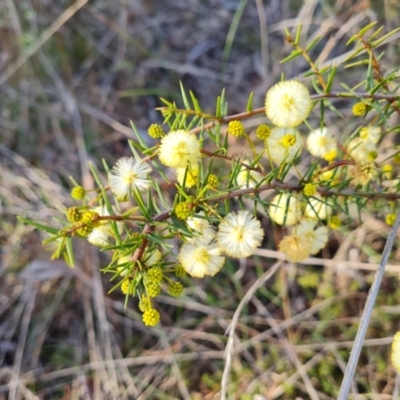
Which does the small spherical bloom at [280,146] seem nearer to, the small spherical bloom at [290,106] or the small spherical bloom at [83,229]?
the small spherical bloom at [290,106]

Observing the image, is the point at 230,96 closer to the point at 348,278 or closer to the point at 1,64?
the point at 348,278

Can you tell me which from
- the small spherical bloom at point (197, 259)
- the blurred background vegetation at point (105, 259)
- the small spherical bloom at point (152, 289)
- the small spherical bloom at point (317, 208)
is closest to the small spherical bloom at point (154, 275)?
the small spherical bloom at point (152, 289)

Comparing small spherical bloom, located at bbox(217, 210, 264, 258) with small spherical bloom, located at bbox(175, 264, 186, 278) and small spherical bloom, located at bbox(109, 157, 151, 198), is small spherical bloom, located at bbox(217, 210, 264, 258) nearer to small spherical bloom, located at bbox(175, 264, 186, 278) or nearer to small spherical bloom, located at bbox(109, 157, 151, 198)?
small spherical bloom, located at bbox(175, 264, 186, 278)

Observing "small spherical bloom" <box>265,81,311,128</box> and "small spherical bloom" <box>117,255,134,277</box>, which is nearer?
"small spherical bloom" <box>117,255,134,277</box>

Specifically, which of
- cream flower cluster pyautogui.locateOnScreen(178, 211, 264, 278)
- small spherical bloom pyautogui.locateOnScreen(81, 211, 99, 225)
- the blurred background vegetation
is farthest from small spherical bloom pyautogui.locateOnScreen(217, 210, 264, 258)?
the blurred background vegetation

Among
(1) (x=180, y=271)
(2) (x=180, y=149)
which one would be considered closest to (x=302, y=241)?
(1) (x=180, y=271)

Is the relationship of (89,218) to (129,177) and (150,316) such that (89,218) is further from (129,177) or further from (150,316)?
(150,316)

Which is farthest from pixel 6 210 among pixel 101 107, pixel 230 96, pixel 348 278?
pixel 348 278

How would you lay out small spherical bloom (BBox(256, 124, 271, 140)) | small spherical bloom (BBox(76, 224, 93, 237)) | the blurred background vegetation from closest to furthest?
small spherical bloom (BBox(76, 224, 93, 237))
small spherical bloom (BBox(256, 124, 271, 140))
the blurred background vegetation

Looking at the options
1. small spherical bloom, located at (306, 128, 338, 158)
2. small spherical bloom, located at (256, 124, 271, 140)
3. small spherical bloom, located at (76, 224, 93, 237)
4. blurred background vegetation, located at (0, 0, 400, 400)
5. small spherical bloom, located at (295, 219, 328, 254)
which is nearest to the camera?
small spherical bloom, located at (76, 224, 93, 237)
